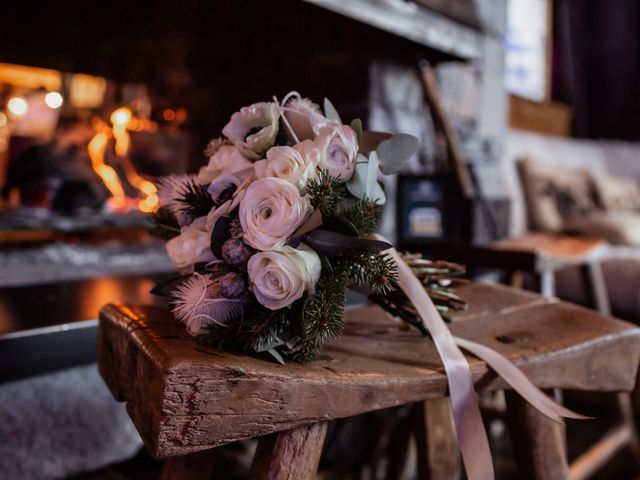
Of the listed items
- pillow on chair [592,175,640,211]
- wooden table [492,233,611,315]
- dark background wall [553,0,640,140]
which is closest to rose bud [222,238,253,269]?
wooden table [492,233,611,315]

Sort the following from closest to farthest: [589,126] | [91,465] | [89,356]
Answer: [89,356] → [91,465] → [589,126]

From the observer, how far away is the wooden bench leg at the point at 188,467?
0.68m

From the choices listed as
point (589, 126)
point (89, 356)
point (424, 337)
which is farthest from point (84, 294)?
point (589, 126)

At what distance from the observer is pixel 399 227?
6.74 ft

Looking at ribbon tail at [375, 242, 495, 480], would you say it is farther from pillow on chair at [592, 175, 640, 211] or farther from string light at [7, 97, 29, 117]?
pillow on chair at [592, 175, 640, 211]

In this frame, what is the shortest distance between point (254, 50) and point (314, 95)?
0.27 m

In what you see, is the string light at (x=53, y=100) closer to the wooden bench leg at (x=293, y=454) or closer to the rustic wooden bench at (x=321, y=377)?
the rustic wooden bench at (x=321, y=377)

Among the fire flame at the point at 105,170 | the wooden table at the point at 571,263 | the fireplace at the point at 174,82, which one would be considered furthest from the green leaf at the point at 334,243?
the fire flame at the point at 105,170

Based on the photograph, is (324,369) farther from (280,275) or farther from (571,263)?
(571,263)

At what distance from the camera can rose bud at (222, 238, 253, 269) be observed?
0.65 metres

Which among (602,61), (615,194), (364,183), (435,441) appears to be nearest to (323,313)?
(364,183)

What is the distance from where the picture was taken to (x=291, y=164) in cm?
65

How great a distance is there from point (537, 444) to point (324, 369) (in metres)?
0.34

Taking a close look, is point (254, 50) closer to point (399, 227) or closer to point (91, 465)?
point (399, 227)
